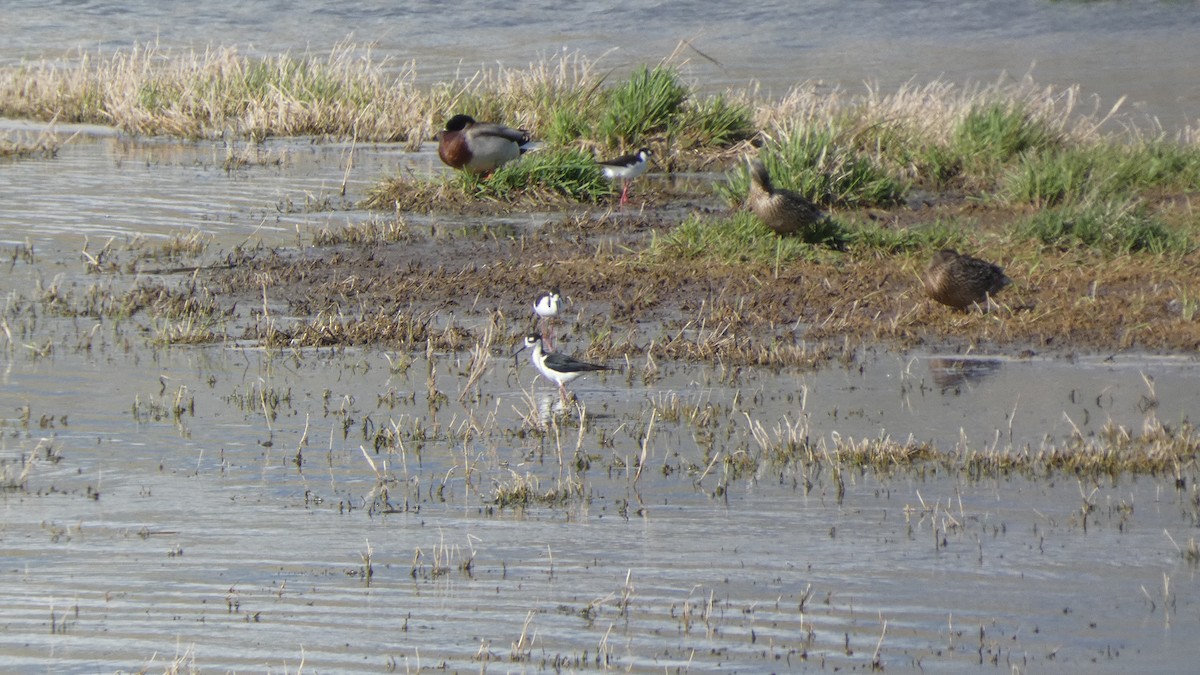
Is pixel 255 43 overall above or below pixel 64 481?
below

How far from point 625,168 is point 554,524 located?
9.00 m

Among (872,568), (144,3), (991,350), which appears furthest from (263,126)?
(144,3)

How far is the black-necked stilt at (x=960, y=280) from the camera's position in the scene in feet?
35.9

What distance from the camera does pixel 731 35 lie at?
40312 mm

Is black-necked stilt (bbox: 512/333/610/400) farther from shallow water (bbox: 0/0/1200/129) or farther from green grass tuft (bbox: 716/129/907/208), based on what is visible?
shallow water (bbox: 0/0/1200/129)

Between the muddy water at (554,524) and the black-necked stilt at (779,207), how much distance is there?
2.72 m

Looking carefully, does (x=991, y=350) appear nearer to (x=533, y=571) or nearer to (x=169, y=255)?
(x=533, y=571)

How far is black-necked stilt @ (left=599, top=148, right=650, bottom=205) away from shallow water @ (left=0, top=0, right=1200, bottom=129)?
46.6 ft

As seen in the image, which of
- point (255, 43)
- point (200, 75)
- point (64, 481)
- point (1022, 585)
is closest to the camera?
point (1022, 585)

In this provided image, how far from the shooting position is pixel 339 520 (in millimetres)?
7016

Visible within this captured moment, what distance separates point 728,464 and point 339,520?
6.02 ft

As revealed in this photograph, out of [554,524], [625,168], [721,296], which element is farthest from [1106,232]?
[554,524]

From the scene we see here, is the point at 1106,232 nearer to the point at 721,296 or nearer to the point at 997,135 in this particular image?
the point at 721,296

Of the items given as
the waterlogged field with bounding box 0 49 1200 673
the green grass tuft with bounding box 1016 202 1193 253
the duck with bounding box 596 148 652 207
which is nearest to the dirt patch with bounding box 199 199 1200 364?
the waterlogged field with bounding box 0 49 1200 673
